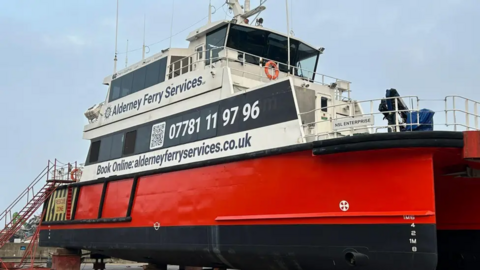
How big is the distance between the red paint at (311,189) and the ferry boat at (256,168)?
2cm

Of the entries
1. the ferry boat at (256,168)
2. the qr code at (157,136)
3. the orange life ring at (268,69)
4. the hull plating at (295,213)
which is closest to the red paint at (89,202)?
the ferry boat at (256,168)

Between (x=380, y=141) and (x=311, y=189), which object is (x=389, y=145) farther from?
(x=311, y=189)

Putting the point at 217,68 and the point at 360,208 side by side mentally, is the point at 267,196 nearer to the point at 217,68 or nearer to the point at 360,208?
the point at 360,208

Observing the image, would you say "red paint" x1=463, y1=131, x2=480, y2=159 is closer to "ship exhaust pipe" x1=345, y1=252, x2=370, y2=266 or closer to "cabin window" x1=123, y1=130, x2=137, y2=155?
"ship exhaust pipe" x1=345, y1=252, x2=370, y2=266

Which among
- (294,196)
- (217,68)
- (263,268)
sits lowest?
(263,268)

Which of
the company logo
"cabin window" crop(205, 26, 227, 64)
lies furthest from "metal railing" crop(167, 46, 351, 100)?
the company logo

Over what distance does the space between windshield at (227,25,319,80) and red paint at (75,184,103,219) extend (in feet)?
15.2

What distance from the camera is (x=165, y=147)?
9836 millimetres

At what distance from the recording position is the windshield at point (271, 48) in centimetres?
1027

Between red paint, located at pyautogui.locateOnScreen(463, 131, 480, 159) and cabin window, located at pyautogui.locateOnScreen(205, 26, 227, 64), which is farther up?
cabin window, located at pyautogui.locateOnScreen(205, 26, 227, 64)

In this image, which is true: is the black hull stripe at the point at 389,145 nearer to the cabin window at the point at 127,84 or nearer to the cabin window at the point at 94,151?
the cabin window at the point at 127,84

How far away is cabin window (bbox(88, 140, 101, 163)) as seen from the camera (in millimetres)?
12172

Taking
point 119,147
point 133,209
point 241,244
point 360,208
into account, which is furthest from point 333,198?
point 119,147

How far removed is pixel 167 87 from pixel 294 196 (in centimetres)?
447
